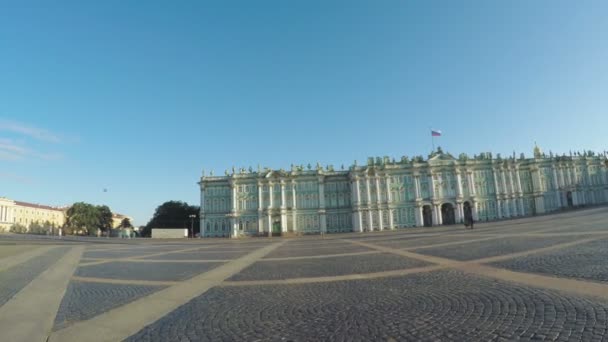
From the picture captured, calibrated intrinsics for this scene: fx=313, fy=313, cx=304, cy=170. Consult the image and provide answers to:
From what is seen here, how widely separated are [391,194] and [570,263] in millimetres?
59864

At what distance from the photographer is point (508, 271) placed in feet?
29.3

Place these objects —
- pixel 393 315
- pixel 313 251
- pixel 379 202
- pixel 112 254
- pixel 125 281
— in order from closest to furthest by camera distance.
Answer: pixel 393 315
pixel 125 281
pixel 313 251
pixel 112 254
pixel 379 202

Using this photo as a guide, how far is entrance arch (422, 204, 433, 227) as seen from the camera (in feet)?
221

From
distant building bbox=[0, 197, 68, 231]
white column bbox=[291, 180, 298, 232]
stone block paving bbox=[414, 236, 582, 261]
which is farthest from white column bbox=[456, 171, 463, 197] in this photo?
distant building bbox=[0, 197, 68, 231]

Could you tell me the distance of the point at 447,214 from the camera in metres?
68.3

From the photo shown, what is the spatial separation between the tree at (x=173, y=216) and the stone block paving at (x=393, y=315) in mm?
86568

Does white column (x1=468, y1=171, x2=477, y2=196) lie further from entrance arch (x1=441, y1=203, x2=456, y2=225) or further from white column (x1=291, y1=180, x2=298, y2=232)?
white column (x1=291, y1=180, x2=298, y2=232)

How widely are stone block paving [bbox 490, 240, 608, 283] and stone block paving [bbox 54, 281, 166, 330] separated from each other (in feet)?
35.1

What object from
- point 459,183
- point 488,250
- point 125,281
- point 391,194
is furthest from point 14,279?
point 459,183

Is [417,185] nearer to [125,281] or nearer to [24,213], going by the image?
[125,281]

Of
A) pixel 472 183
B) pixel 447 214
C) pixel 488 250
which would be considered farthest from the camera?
pixel 447 214

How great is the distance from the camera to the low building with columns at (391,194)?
6700cm

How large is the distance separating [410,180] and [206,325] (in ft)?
222

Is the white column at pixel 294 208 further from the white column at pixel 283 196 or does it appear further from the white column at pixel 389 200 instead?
the white column at pixel 389 200
